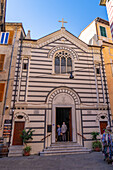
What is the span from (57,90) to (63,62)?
331cm

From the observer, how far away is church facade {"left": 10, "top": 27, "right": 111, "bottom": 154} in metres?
10.2

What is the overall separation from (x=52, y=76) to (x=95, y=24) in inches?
423

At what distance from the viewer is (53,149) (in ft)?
30.1

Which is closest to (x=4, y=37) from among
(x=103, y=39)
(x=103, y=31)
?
(x=103, y=39)

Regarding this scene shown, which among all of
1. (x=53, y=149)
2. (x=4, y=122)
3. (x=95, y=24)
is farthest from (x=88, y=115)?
(x=95, y=24)

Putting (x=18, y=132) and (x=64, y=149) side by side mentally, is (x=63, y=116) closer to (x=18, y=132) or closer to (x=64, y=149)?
(x=64, y=149)

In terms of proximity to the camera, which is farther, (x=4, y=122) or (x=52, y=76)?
(x=52, y=76)

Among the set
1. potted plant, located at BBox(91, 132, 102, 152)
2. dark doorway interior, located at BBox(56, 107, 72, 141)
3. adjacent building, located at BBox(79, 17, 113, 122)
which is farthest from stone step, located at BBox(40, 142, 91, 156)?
adjacent building, located at BBox(79, 17, 113, 122)

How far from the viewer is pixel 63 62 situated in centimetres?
1290

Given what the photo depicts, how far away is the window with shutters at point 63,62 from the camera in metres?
12.5

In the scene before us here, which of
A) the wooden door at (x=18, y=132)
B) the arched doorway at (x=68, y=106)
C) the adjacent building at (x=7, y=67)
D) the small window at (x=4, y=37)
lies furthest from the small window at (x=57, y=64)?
the wooden door at (x=18, y=132)

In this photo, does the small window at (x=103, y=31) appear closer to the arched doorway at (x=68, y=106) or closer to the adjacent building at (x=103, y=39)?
the adjacent building at (x=103, y=39)

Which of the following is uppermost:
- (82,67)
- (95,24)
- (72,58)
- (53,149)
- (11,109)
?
(95,24)

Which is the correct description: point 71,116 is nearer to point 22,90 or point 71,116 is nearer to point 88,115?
point 88,115
